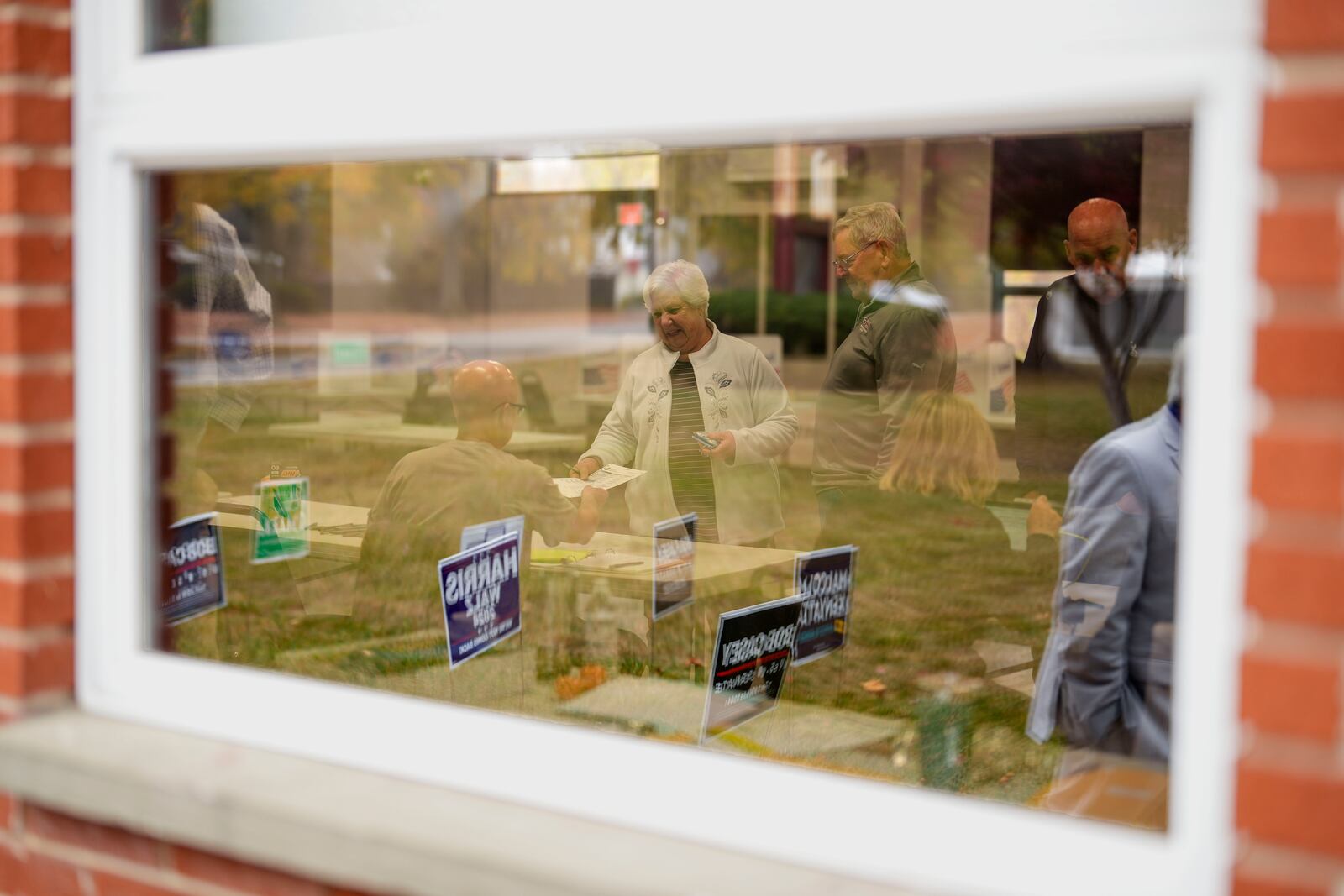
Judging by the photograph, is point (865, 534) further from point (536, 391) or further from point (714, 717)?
point (536, 391)

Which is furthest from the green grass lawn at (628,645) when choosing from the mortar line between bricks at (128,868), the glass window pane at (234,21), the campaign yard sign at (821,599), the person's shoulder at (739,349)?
the person's shoulder at (739,349)

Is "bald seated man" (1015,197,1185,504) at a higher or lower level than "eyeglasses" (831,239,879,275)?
lower

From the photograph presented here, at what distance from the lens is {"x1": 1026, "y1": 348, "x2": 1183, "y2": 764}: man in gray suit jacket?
96.6 inches

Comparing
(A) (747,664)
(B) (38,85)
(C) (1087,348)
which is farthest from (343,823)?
(C) (1087,348)

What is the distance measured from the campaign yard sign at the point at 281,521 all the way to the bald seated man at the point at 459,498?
29 cm

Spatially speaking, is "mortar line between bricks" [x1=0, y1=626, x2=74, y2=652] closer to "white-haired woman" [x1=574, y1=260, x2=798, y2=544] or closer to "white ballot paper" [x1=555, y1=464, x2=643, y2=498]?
"white ballot paper" [x1=555, y1=464, x2=643, y2=498]

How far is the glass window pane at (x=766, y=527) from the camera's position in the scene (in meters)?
2.68

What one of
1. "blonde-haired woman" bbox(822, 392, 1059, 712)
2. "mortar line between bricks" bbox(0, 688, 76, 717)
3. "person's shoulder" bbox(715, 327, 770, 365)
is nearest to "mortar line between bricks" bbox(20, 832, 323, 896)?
"mortar line between bricks" bbox(0, 688, 76, 717)

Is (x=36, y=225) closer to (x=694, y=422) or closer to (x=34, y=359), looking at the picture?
(x=34, y=359)

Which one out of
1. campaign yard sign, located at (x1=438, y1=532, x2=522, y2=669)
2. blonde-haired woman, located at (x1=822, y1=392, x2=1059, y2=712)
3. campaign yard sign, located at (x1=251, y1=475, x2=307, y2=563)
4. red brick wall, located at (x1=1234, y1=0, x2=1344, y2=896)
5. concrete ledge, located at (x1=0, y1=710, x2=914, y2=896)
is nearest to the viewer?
red brick wall, located at (x1=1234, y1=0, x2=1344, y2=896)

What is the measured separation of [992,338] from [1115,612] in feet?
31.8

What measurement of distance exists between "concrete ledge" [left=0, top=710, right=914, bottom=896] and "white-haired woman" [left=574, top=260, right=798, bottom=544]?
3.26 m

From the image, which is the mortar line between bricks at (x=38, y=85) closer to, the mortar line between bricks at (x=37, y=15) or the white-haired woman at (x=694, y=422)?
the mortar line between bricks at (x=37, y=15)

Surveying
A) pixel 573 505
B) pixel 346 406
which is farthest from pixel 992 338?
pixel 573 505
